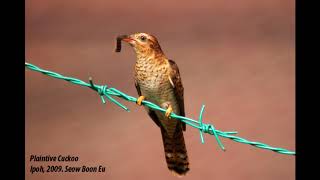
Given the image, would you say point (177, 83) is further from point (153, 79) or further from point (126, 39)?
point (126, 39)

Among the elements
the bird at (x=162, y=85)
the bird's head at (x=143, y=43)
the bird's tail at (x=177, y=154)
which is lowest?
the bird's tail at (x=177, y=154)

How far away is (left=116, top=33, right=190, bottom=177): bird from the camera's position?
2.48 metres

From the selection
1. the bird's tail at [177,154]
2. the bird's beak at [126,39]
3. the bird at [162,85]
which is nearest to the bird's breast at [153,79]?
the bird at [162,85]

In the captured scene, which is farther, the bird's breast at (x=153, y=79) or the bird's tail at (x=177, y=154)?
the bird's tail at (x=177, y=154)

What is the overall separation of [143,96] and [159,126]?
0.35 meters

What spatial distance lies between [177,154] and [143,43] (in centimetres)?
75

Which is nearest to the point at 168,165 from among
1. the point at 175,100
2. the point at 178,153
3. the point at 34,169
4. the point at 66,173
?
the point at 178,153

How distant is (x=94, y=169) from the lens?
2.65 metres

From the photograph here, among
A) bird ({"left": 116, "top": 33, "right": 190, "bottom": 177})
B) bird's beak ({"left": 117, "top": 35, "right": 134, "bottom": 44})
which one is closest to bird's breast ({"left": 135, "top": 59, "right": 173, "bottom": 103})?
bird ({"left": 116, "top": 33, "right": 190, "bottom": 177})

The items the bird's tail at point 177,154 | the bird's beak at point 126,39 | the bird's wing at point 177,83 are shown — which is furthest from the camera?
the bird's tail at point 177,154

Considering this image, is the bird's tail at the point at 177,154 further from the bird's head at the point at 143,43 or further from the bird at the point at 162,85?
the bird's head at the point at 143,43

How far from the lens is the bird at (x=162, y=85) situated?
8.14 ft

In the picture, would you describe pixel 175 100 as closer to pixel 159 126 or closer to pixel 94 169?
pixel 159 126

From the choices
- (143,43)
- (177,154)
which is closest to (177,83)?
(143,43)
